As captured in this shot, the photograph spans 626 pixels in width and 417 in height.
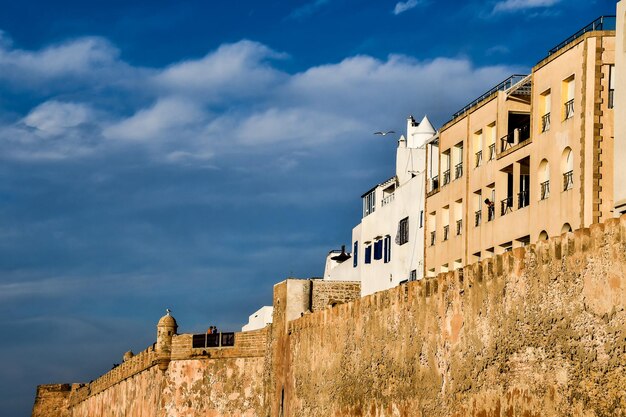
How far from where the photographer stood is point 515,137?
127ft

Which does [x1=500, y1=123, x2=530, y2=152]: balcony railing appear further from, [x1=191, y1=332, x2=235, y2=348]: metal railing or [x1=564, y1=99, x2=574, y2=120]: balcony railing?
[x1=191, y1=332, x2=235, y2=348]: metal railing

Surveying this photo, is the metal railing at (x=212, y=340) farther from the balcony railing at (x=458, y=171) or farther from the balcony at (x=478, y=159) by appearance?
the balcony at (x=478, y=159)

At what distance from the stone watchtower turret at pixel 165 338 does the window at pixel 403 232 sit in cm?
880

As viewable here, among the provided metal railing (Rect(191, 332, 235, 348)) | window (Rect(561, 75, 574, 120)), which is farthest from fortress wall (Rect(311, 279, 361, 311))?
window (Rect(561, 75, 574, 120))

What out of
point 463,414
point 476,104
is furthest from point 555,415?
point 476,104

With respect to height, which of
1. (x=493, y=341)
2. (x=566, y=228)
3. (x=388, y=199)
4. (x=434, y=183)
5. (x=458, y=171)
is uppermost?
(x=388, y=199)

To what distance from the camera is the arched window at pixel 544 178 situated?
35941 mm

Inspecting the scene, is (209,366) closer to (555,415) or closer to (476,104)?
(476,104)

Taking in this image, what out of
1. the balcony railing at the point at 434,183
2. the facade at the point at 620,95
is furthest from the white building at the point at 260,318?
the facade at the point at 620,95

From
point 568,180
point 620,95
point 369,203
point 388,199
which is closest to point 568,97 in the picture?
point 568,180

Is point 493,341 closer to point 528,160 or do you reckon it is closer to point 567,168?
point 567,168

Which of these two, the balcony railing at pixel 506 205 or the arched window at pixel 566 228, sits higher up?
the balcony railing at pixel 506 205

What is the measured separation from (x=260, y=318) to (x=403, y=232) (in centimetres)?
1939

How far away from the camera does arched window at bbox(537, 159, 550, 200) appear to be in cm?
3594
